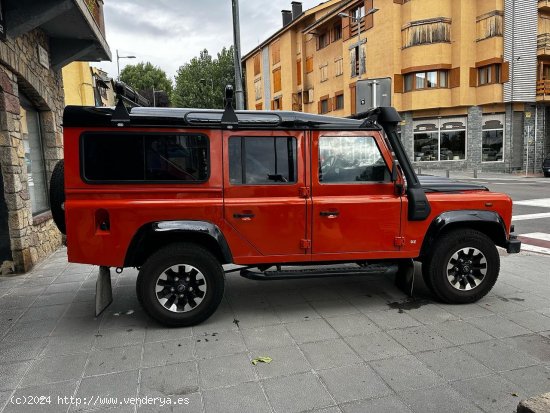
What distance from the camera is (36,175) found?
7.77 meters

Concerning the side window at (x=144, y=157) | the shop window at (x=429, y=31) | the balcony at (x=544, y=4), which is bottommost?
the side window at (x=144, y=157)

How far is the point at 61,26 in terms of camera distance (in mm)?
7719

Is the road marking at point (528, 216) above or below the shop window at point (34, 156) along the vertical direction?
below

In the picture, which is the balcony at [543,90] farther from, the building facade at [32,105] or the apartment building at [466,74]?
the building facade at [32,105]

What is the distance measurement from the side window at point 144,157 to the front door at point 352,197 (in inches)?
47.0

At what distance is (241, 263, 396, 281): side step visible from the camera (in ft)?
14.3

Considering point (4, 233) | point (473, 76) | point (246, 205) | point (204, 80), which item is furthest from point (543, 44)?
point (204, 80)

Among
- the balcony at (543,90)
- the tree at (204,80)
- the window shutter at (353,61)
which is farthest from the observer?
the tree at (204,80)

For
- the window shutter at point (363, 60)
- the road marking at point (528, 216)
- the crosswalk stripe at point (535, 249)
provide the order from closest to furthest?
the crosswalk stripe at point (535, 249)
the road marking at point (528, 216)
the window shutter at point (363, 60)

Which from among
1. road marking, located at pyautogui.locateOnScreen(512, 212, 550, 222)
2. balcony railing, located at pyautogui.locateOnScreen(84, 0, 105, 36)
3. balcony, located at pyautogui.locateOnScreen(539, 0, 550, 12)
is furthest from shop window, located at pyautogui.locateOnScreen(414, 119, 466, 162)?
balcony railing, located at pyautogui.locateOnScreen(84, 0, 105, 36)

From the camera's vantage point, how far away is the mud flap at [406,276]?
484 centimetres

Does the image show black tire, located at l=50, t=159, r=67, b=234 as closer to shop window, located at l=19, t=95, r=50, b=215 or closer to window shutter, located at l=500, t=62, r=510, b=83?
shop window, located at l=19, t=95, r=50, b=215

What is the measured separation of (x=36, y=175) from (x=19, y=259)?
7.09ft

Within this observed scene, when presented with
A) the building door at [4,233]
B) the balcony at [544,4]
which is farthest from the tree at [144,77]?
the building door at [4,233]
